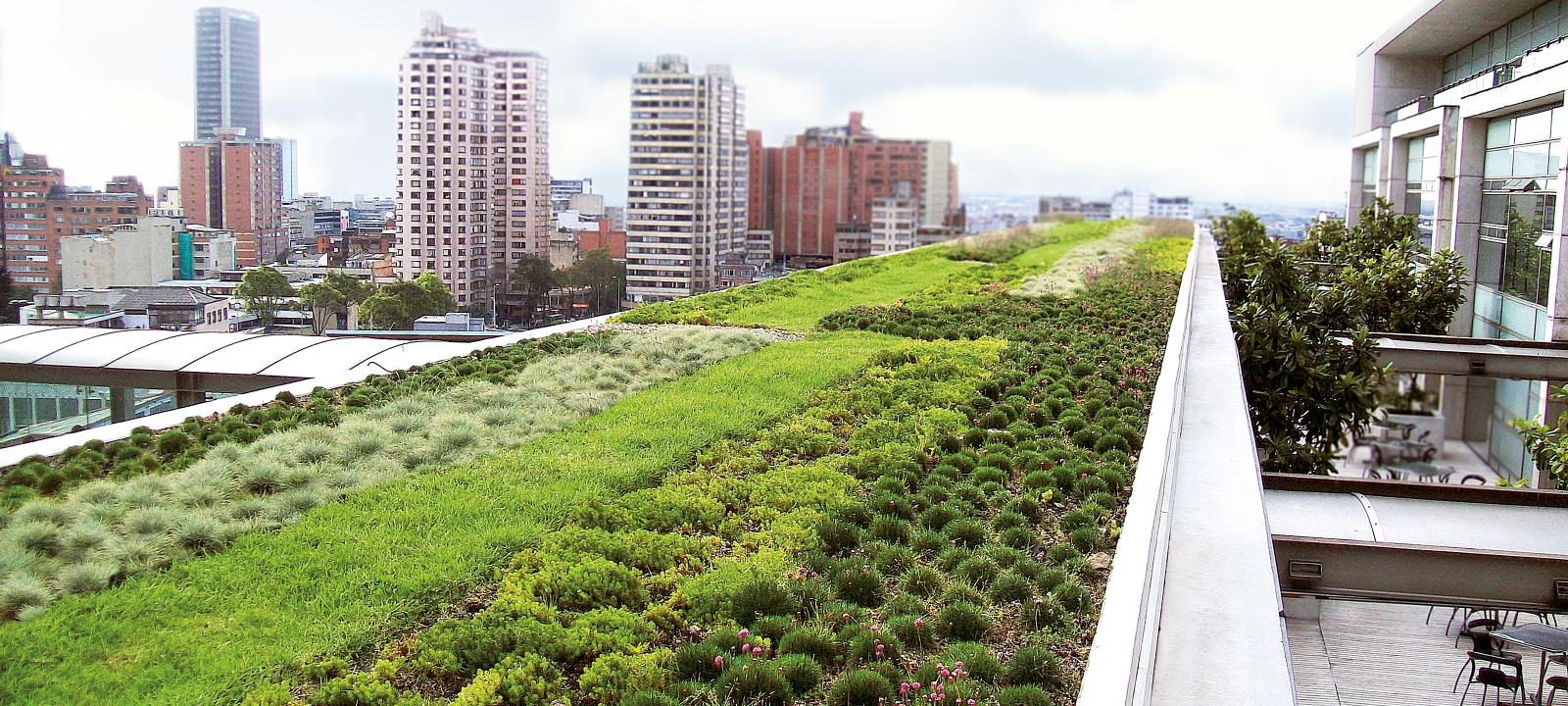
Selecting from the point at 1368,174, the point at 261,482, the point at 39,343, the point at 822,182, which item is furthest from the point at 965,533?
the point at 822,182

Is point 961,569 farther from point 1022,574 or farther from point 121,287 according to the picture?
point 121,287

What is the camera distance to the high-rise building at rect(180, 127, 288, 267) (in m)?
9.70

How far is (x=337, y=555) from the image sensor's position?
17.9 ft

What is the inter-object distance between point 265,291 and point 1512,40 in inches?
1020

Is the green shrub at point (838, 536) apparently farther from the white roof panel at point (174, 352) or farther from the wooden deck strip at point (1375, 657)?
the white roof panel at point (174, 352)

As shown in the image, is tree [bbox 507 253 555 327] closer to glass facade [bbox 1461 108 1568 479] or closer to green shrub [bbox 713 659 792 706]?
green shrub [bbox 713 659 792 706]

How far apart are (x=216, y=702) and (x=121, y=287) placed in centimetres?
638

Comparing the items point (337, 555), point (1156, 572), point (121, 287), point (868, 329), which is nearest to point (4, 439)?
point (121, 287)

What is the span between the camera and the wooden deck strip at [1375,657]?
34.6 feet

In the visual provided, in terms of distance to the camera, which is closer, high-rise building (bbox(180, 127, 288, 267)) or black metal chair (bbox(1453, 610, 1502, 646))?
high-rise building (bbox(180, 127, 288, 267))

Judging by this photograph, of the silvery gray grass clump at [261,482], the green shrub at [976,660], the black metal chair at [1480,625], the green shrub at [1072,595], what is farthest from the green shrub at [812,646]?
the black metal chair at [1480,625]

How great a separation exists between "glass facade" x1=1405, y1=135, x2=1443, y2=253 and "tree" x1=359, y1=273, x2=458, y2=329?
18.9 meters

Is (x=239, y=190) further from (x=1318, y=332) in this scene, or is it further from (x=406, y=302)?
(x=1318, y=332)

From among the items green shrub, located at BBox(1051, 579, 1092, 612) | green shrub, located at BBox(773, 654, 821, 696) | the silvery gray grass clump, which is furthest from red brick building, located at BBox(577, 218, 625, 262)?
green shrub, located at BBox(773, 654, 821, 696)
